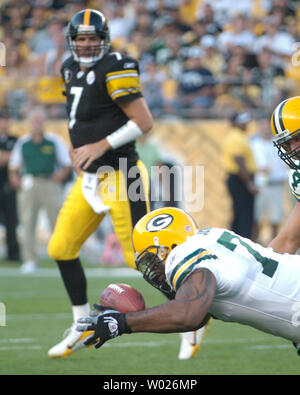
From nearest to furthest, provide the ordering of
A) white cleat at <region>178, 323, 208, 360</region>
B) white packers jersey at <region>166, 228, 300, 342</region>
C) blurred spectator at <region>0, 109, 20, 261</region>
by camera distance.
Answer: white packers jersey at <region>166, 228, 300, 342</region> → white cleat at <region>178, 323, 208, 360</region> → blurred spectator at <region>0, 109, 20, 261</region>

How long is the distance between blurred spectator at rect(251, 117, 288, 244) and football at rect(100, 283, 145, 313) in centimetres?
780

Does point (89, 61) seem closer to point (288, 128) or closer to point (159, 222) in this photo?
point (288, 128)

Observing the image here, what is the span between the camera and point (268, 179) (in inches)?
442

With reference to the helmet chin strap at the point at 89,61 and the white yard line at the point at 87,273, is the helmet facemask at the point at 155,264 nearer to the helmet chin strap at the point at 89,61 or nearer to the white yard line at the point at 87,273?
the helmet chin strap at the point at 89,61

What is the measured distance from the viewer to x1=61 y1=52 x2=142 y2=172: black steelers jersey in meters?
5.14

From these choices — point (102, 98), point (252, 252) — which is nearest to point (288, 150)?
point (252, 252)

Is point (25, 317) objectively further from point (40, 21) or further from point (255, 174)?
point (40, 21)

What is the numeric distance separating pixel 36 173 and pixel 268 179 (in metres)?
3.25

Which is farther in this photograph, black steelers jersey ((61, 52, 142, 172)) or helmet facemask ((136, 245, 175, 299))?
black steelers jersey ((61, 52, 142, 172))

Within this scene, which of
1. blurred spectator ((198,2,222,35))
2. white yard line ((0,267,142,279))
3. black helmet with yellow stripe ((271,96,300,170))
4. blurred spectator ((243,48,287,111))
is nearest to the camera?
black helmet with yellow stripe ((271,96,300,170))

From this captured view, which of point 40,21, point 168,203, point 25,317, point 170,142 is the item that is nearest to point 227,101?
point 170,142

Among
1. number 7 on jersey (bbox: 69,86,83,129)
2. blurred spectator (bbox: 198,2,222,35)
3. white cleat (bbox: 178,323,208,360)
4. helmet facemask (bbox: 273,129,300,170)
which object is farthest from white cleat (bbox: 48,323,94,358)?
blurred spectator (bbox: 198,2,222,35)

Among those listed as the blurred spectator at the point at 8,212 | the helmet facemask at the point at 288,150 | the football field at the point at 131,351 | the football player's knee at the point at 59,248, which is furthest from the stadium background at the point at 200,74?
the helmet facemask at the point at 288,150

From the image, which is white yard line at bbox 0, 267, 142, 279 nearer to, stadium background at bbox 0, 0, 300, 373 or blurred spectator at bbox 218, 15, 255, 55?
stadium background at bbox 0, 0, 300, 373
